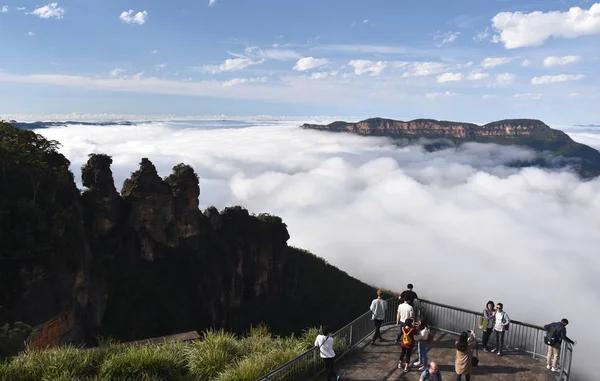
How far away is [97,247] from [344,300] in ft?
178

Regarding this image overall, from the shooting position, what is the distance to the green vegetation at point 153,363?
1147cm

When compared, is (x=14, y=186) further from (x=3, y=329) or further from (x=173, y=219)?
(x=173, y=219)

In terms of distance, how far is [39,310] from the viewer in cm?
3422

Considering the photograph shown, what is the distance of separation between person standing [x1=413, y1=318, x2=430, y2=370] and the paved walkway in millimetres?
298

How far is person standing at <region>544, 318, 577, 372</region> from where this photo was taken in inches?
593

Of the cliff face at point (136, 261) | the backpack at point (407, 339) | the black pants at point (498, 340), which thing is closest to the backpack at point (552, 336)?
the black pants at point (498, 340)

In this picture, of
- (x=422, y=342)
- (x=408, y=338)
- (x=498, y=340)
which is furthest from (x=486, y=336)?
(x=408, y=338)

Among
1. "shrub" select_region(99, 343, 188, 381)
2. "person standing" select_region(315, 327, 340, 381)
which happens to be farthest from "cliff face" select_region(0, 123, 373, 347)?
"person standing" select_region(315, 327, 340, 381)

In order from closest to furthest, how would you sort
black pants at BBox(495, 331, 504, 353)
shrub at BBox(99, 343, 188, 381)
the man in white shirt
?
shrub at BBox(99, 343, 188, 381)
the man in white shirt
black pants at BBox(495, 331, 504, 353)

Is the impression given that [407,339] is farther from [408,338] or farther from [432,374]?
[432,374]

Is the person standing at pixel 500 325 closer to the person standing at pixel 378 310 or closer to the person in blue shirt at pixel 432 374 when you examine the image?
the person standing at pixel 378 310

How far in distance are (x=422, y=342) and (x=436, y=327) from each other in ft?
16.4

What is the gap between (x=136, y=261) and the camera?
58625mm

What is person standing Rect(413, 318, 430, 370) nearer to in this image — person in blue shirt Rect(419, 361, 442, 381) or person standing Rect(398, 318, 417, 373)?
person standing Rect(398, 318, 417, 373)
